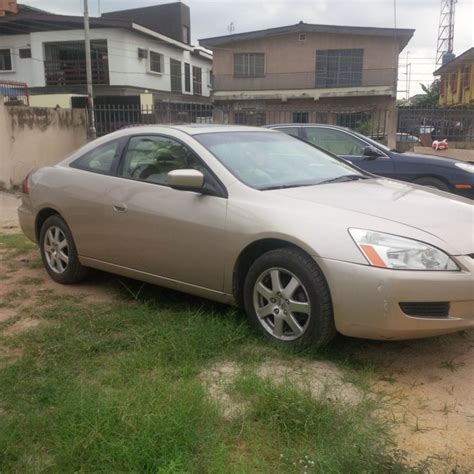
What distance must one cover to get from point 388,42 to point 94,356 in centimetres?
2850

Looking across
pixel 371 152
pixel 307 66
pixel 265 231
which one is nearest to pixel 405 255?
pixel 265 231

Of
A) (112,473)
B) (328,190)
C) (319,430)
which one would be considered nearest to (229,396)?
(319,430)

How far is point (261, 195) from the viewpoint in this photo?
3740mm

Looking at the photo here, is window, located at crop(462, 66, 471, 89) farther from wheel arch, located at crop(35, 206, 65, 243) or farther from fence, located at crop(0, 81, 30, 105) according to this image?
wheel arch, located at crop(35, 206, 65, 243)

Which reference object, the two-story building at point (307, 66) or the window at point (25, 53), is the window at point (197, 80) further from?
the window at point (25, 53)

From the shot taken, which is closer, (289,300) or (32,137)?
(289,300)

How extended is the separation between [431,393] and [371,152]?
5682 mm

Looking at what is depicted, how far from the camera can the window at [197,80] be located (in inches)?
1572

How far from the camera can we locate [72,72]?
30641 millimetres

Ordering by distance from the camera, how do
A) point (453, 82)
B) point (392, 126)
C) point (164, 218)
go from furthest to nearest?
point (453, 82) < point (392, 126) < point (164, 218)

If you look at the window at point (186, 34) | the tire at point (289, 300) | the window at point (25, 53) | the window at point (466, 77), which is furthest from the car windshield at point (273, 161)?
the window at point (186, 34)

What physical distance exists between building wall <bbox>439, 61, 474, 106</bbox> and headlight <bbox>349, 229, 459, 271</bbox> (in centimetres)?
2998

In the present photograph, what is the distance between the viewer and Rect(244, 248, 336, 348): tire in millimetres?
3324

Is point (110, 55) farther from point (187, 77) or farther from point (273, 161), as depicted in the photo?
point (273, 161)
